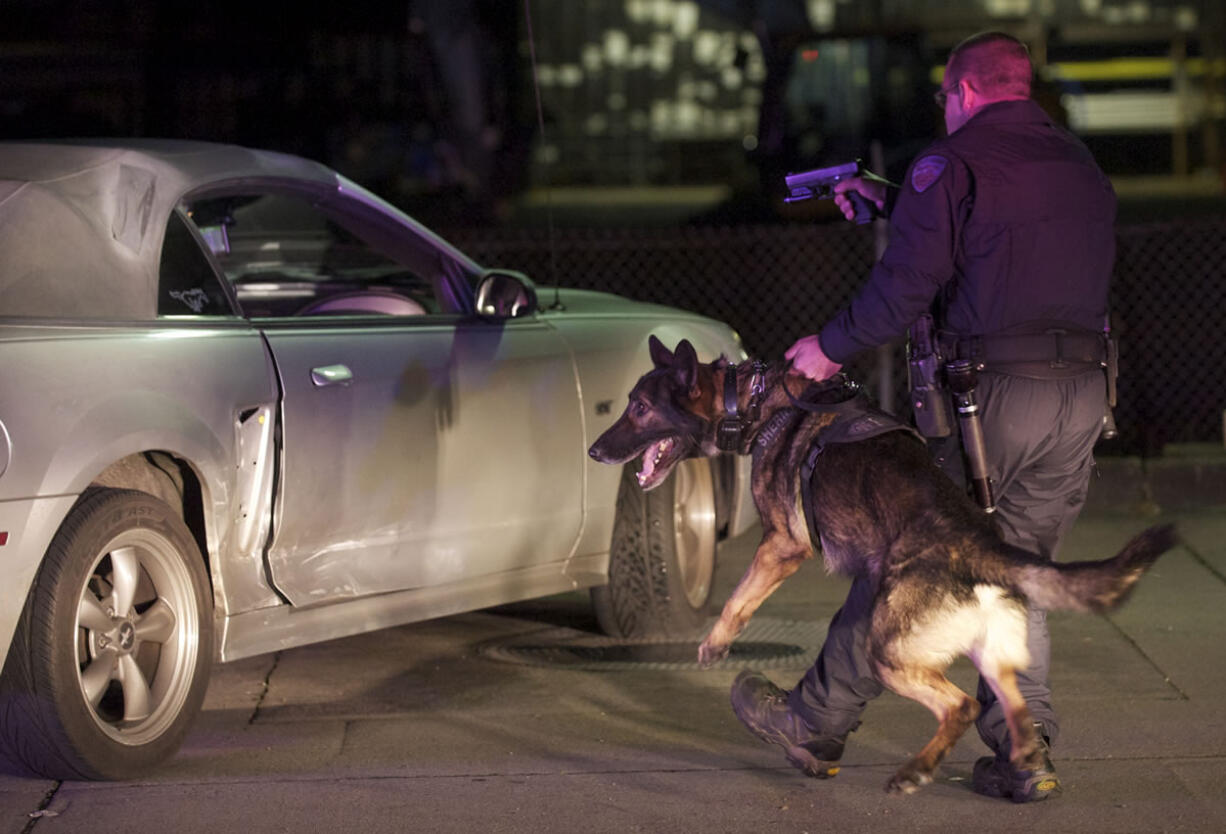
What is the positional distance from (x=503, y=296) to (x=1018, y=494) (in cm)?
199

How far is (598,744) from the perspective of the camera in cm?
559

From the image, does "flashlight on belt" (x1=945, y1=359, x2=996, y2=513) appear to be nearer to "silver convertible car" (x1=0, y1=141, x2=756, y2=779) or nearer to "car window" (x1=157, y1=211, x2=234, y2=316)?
"silver convertible car" (x1=0, y1=141, x2=756, y2=779)

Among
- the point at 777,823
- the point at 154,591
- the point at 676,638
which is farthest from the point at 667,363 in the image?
the point at 676,638

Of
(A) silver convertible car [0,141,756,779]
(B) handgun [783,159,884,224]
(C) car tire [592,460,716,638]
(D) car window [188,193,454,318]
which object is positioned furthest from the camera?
(C) car tire [592,460,716,638]

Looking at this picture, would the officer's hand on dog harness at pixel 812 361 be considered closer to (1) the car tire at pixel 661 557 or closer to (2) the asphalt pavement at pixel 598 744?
(2) the asphalt pavement at pixel 598 744

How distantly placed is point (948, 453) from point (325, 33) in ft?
93.1

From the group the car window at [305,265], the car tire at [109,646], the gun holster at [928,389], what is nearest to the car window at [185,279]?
the car tire at [109,646]

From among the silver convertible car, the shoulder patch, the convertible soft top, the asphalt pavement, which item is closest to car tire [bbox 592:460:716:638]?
the silver convertible car

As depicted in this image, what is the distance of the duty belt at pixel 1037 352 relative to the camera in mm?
4926

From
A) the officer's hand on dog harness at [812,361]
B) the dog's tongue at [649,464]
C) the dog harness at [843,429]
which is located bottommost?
the dog's tongue at [649,464]

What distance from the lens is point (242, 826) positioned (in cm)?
481

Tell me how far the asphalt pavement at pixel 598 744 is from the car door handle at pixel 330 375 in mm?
1045

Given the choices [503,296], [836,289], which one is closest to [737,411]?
[503,296]

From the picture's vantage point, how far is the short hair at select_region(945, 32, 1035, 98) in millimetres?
4988
